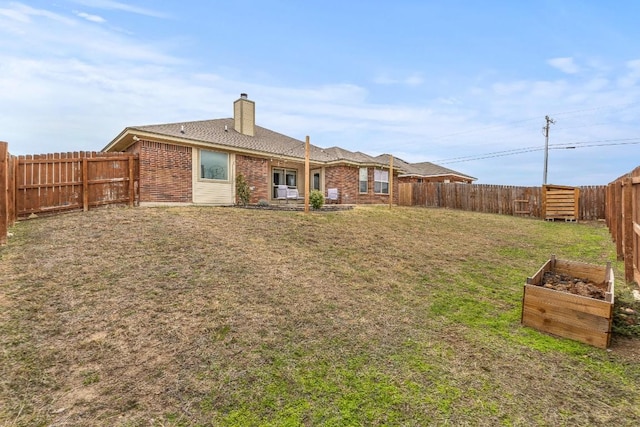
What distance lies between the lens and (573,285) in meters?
4.64

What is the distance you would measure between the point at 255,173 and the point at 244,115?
4715 millimetres

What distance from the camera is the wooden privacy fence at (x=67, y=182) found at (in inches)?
340

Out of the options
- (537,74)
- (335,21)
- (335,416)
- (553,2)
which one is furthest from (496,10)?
(335,416)

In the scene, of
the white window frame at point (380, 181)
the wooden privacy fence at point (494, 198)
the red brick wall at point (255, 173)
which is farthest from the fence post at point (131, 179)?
the wooden privacy fence at point (494, 198)

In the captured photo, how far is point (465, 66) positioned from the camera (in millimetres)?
15859

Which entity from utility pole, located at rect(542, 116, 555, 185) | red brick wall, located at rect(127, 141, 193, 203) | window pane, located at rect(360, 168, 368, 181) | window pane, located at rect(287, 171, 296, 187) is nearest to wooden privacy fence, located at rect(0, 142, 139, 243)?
red brick wall, located at rect(127, 141, 193, 203)

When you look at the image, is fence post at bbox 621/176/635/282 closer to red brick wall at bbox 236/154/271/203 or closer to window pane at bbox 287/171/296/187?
red brick wall at bbox 236/154/271/203

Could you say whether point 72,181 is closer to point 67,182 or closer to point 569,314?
point 67,182

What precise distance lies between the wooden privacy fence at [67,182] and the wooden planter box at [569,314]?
37.3 feet

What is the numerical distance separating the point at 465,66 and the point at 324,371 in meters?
17.6

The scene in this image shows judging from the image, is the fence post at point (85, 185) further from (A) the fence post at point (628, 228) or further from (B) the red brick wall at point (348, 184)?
(A) the fence post at point (628, 228)

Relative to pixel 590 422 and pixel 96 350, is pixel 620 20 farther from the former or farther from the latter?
pixel 96 350

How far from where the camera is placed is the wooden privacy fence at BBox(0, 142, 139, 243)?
8.64m

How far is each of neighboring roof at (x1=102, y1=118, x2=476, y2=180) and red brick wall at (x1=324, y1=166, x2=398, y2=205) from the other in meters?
0.68
